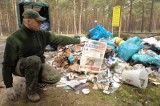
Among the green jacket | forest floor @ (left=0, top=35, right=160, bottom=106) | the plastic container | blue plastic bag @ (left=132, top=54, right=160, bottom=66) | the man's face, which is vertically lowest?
forest floor @ (left=0, top=35, right=160, bottom=106)

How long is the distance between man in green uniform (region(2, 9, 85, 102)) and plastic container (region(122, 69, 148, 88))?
4.88ft

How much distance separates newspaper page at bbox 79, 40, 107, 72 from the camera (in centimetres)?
414

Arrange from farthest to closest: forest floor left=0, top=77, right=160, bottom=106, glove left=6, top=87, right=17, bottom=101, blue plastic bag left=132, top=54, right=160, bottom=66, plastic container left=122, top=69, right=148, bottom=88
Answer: blue plastic bag left=132, top=54, right=160, bottom=66 → plastic container left=122, top=69, right=148, bottom=88 → forest floor left=0, top=77, right=160, bottom=106 → glove left=6, top=87, right=17, bottom=101

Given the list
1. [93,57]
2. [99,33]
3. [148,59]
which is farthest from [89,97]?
[99,33]

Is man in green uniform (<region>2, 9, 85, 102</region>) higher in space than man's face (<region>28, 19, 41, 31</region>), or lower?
lower

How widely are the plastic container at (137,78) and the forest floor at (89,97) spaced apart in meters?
0.09

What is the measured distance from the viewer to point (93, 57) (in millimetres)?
4168

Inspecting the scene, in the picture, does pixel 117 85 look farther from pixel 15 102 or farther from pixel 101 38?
pixel 101 38

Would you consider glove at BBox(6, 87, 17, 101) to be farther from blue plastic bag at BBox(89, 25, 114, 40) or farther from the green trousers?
blue plastic bag at BBox(89, 25, 114, 40)

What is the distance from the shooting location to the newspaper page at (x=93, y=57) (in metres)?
4.14

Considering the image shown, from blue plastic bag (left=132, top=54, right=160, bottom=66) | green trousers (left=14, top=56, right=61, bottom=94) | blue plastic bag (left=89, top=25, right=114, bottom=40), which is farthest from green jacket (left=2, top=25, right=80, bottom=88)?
blue plastic bag (left=89, top=25, right=114, bottom=40)

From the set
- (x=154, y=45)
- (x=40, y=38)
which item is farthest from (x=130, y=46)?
(x=40, y=38)

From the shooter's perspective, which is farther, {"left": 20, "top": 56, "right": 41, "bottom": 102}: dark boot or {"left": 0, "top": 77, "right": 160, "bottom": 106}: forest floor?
{"left": 0, "top": 77, "right": 160, "bottom": 106}: forest floor

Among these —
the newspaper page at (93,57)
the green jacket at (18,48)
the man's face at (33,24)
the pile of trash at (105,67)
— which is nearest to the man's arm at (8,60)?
the green jacket at (18,48)
